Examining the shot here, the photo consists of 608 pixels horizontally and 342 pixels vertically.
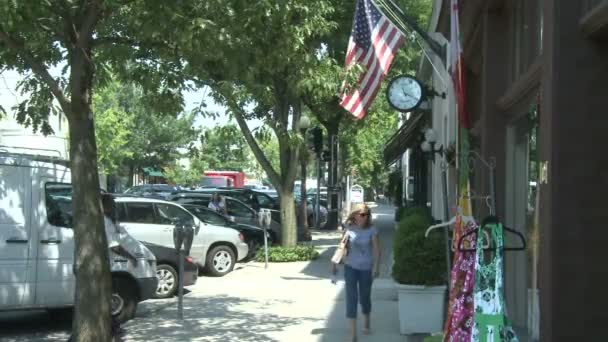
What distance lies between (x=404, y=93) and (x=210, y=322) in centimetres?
555

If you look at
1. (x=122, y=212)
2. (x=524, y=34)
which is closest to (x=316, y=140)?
(x=122, y=212)

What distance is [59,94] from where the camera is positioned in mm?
7484

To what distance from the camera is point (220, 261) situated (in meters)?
16.5

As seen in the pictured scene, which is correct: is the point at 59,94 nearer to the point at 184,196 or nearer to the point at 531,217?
the point at 531,217

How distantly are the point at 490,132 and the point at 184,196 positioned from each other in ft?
53.8

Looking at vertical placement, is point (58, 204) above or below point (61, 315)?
above

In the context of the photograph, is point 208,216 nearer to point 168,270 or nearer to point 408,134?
point 168,270

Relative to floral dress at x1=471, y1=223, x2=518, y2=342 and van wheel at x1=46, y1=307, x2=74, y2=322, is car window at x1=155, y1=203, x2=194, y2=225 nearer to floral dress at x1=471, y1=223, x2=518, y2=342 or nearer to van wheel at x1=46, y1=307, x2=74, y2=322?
van wheel at x1=46, y1=307, x2=74, y2=322

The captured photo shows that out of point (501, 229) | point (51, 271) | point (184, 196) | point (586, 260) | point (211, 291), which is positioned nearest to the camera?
point (586, 260)

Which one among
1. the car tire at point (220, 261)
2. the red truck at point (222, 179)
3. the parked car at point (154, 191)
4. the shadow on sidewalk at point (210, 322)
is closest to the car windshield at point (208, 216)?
the car tire at point (220, 261)

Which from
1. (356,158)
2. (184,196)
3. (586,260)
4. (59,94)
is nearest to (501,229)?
(586,260)

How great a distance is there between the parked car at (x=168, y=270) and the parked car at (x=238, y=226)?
3.94m

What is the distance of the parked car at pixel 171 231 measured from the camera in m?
15.5

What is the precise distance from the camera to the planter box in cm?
900
